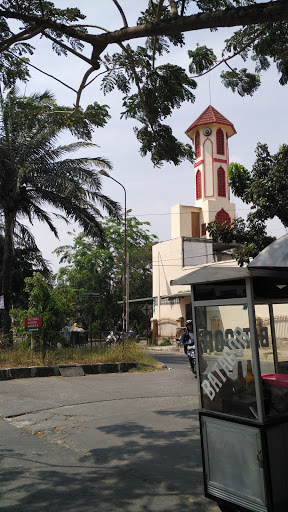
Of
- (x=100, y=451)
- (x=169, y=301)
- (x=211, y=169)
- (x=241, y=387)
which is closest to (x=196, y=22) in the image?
(x=241, y=387)

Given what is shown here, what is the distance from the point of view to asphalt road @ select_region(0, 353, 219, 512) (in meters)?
4.16

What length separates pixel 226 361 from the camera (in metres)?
3.89

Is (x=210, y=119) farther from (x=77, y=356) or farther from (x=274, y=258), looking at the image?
(x=274, y=258)

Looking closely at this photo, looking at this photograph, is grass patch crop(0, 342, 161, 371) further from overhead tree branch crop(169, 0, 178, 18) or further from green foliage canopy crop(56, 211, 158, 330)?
green foliage canopy crop(56, 211, 158, 330)

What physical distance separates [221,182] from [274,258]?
104 feet

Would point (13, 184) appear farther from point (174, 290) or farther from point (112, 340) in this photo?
point (174, 290)

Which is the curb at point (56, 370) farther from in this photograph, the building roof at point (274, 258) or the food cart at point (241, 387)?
the building roof at point (274, 258)

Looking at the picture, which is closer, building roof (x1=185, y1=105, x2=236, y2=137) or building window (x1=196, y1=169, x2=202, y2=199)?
building roof (x1=185, y1=105, x2=236, y2=137)

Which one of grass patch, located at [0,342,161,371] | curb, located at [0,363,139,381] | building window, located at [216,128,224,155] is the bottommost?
curb, located at [0,363,139,381]

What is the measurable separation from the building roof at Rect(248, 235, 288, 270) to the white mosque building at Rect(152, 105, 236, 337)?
1021 inches

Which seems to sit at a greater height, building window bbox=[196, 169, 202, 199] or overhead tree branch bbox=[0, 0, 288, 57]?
building window bbox=[196, 169, 202, 199]

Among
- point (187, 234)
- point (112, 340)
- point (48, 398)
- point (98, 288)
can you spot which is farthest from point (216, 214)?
point (48, 398)

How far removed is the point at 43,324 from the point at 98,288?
21.6m

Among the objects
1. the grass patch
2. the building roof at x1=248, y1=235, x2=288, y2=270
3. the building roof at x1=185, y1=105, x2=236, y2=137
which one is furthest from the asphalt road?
the building roof at x1=185, y1=105, x2=236, y2=137
